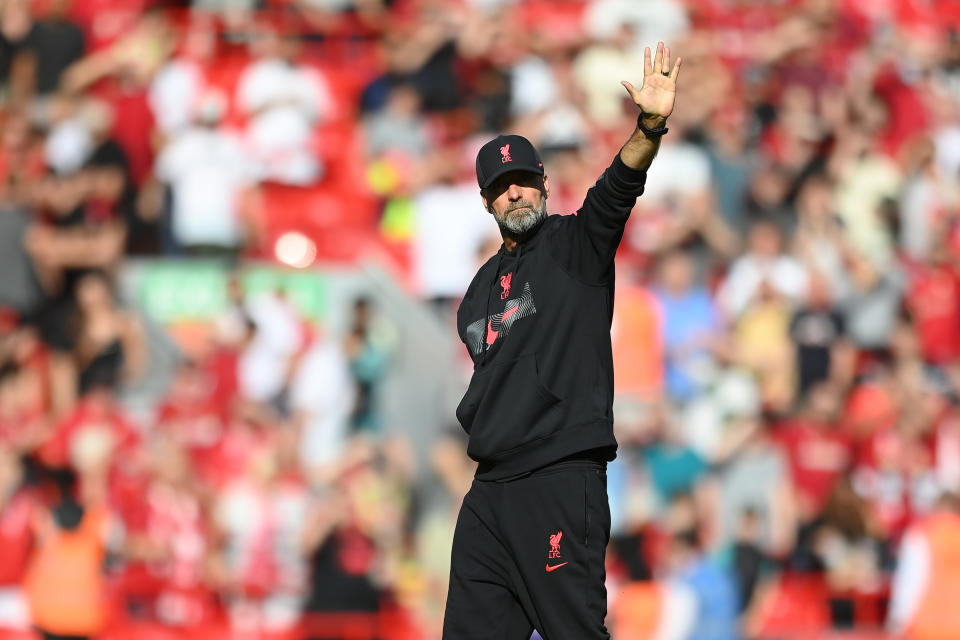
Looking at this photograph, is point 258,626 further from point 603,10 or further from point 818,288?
point 603,10

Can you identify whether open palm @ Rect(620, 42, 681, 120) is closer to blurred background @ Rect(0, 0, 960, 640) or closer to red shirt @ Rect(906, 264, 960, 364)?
blurred background @ Rect(0, 0, 960, 640)

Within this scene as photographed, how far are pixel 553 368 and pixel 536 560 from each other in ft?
1.83

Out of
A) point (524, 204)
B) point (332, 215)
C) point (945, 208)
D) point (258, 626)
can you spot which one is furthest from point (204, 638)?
point (945, 208)

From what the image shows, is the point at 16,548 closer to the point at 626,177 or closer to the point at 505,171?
the point at 505,171

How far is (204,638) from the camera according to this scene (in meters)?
8.22

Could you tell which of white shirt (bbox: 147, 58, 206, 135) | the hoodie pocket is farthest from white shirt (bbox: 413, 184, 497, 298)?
the hoodie pocket

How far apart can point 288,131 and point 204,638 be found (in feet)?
14.4

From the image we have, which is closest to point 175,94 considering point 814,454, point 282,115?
point 282,115

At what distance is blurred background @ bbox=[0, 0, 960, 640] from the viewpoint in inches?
337

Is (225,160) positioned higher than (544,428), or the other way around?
(225,160)

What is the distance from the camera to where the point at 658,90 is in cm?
420

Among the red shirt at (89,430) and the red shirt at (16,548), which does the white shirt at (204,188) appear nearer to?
the red shirt at (89,430)

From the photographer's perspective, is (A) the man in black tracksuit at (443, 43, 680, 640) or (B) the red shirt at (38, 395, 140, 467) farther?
(B) the red shirt at (38, 395, 140, 467)

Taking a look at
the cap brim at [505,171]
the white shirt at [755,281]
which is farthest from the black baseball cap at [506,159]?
the white shirt at [755,281]
